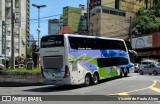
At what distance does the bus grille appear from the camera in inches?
987

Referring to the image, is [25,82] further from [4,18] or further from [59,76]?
[4,18]

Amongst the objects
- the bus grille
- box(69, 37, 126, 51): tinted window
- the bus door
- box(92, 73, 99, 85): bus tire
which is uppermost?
box(69, 37, 126, 51): tinted window

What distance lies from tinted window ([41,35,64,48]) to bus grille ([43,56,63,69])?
2.66 feet

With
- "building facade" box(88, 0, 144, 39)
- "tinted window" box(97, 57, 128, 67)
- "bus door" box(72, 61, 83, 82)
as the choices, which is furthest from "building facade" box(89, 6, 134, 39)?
"bus door" box(72, 61, 83, 82)

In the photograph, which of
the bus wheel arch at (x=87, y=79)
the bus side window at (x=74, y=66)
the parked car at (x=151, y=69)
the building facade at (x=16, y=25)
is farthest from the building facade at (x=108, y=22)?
the bus side window at (x=74, y=66)

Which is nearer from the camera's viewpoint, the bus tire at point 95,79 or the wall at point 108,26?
the bus tire at point 95,79

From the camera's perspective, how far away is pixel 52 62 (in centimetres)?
2545

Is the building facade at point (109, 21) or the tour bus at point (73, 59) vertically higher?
the building facade at point (109, 21)

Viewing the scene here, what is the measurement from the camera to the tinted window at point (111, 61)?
2902cm

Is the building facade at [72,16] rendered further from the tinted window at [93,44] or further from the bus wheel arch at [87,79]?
the bus wheel arch at [87,79]

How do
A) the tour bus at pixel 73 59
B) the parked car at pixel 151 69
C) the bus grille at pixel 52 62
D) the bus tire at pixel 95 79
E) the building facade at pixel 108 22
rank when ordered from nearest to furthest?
the tour bus at pixel 73 59 → the bus grille at pixel 52 62 → the bus tire at pixel 95 79 → the parked car at pixel 151 69 → the building facade at pixel 108 22

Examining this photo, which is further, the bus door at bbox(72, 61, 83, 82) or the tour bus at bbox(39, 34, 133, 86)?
the bus door at bbox(72, 61, 83, 82)

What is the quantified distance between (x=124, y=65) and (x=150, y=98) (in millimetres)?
15653

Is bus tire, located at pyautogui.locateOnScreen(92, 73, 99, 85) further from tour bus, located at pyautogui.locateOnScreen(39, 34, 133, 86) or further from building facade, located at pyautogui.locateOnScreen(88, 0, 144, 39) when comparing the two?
building facade, located at pyautogui.locateOnScreen(88, 0, 144, 39)
